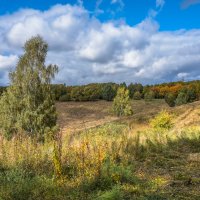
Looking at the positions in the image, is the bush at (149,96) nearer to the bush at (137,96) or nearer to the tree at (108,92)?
the bush at (137,96)

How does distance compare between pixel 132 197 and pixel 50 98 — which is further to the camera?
pixel 50 98

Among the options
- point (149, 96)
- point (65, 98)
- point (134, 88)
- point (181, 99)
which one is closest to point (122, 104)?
point (181, 99)

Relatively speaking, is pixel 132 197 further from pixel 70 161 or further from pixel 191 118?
pixel 191 118

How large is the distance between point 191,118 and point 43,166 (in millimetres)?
→ 29117

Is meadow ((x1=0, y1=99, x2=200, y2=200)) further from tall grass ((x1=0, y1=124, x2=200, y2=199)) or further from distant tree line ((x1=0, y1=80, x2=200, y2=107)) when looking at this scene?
distant tree line ((x1=0, y1=80, x2=200, y2=107))

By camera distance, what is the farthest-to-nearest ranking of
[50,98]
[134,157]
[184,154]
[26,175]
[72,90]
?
[72,90], [50,98], [184,154], [134,157], [26,175]

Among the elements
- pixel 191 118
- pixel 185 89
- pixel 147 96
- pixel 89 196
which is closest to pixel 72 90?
pixel 147 96

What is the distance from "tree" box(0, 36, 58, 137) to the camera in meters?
31.7

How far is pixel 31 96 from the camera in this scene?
107 feet

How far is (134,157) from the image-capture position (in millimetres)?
12656

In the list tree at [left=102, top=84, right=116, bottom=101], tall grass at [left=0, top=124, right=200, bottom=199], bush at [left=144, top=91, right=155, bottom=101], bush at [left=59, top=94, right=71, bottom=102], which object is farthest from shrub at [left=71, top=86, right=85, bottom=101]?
tall grass at [left=0, top=124, right=200, bottom=199]

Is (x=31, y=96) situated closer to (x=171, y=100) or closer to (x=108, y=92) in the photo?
(x=171, y=100)

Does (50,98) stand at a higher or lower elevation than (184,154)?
higher

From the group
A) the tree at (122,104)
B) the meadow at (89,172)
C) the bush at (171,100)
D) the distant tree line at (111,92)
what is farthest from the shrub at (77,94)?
the meadow at (89,172)
